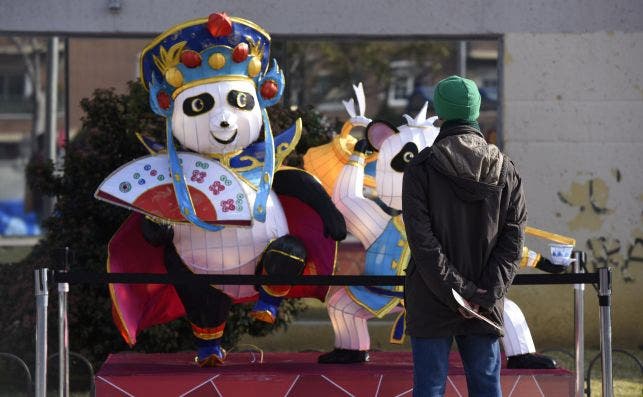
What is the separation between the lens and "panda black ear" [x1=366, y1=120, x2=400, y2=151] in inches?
219

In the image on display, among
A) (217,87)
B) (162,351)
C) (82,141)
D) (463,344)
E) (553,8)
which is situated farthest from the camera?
(553,8)

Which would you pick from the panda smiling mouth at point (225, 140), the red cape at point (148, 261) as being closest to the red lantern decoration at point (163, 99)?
the panda smiling mouth at point (225, 140)

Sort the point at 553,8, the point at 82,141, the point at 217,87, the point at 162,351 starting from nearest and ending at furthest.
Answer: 1. the point at 217,87
2. the point at 162,351
3. the point at 82,141
4. the point at 553,8

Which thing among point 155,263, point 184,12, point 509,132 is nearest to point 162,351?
point 155,263

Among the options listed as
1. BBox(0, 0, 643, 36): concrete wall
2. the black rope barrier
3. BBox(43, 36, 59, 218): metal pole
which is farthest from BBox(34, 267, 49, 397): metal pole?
BBox(43, 36, 59, 218): metal pole

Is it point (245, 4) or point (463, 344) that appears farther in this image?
point (245, 4)

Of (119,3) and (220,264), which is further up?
(119,3)

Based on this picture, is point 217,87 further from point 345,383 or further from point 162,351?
point 162,351

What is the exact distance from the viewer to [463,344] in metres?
4.17

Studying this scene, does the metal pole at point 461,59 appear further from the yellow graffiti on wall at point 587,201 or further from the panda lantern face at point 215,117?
the panda lantern face at point 215,117

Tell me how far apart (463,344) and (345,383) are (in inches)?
40.1

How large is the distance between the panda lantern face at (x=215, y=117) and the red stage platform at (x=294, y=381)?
40.9 inches

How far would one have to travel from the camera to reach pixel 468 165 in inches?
158

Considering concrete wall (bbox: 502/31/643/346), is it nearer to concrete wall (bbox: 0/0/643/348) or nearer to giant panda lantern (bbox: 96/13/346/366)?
concrete wall (bbox: 0/0/643/348)
